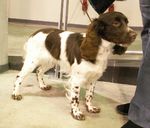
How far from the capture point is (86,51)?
198 cm

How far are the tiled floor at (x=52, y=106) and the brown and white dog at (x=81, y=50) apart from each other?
3.1 inches

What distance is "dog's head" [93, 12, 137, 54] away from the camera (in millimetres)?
1937

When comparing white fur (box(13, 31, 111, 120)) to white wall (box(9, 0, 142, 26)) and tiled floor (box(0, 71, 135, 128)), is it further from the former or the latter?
white wall (box(9, 0, 142, 26))

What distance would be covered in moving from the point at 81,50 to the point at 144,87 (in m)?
0.51

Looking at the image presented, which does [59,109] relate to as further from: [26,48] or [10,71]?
[10,71]

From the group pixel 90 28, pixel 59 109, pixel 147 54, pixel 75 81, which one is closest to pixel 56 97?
pixel 59 109

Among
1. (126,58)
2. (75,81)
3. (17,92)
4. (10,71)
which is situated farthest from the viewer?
(126,58)

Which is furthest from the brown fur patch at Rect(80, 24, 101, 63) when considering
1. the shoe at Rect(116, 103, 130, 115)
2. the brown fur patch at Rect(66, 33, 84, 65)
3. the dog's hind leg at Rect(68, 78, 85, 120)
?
the shoe at Rect(116, 103, 130, 115)

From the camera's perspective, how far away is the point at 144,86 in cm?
164

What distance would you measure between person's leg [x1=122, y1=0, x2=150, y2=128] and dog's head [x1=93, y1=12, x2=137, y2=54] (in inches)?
A: 9.5

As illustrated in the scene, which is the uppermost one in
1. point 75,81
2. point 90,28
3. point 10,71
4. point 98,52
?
point 90,28

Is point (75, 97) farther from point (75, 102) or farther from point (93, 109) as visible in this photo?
point (93, 109)

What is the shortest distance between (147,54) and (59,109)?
879 millimetres

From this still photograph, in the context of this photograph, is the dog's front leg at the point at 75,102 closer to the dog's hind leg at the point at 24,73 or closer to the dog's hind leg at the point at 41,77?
the dog's hind leg at the point at 24,73
